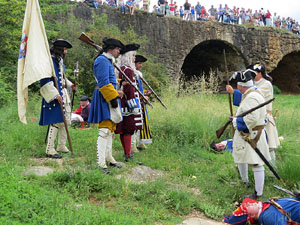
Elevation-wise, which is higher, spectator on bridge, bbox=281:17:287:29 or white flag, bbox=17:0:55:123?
spectator on bridge, bbox=281:17:287:29

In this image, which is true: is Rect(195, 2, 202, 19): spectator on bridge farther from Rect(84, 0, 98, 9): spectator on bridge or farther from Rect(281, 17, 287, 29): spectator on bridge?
Rect(281, 17, 287, 29): spectator on bridge

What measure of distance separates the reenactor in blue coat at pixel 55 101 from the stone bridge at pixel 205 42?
7.96 meters

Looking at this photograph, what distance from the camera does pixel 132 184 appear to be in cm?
416

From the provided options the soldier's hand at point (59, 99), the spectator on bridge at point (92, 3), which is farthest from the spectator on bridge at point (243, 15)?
the soldier's hand at point (59, 99)

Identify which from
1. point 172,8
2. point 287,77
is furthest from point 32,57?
point 287,77

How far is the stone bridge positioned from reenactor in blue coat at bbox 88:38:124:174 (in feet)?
27.2

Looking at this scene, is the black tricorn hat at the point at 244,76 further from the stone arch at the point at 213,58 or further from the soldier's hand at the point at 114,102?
the stone arch at the point at 213,58

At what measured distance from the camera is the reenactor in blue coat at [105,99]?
180 inches

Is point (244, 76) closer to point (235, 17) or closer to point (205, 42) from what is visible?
point (205, 42)

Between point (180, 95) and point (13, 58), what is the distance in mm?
5976

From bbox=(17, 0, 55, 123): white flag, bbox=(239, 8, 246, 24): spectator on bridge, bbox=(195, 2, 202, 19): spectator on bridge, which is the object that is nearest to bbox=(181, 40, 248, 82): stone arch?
bbox=(195, 2, 202, 19): spectator on bridge

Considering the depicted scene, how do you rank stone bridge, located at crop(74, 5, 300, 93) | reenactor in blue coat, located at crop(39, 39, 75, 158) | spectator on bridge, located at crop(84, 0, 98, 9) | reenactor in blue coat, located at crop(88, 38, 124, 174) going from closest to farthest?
reenactor in blue coat, located at crop(88, 38, 124, 174), reenactor in blue coat, located at crop(39, 39, 75, 158), spectator on bridge, located at crop(84, 0, 98, 9), stone bridge, located at crop(74, 5, 300, 93)

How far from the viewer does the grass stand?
312cm

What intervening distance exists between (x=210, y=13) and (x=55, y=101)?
18137 mm
